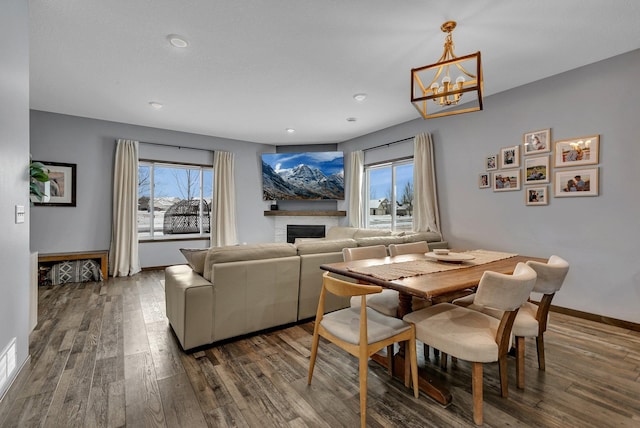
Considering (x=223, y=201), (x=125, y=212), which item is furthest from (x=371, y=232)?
(x=125, y=212)

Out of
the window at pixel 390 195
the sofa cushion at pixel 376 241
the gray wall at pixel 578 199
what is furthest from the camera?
the window at pixel 390 195

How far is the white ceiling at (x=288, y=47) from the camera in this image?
2207 millimetres

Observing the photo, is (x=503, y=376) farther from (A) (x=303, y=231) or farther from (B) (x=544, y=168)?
(A) (x=303, y=231)

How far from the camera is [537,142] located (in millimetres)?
3402

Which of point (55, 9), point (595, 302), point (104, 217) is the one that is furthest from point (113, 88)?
point (595, 302)

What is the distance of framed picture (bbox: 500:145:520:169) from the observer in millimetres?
3582

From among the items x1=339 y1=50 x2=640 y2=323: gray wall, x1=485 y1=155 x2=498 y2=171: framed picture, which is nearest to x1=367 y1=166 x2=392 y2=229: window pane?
x1=339 y1=50 x2=640 y2=323: gray wall

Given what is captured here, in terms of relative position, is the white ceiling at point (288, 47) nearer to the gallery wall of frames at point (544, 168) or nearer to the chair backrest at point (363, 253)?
the gallery wall of frames at point (544, 168)

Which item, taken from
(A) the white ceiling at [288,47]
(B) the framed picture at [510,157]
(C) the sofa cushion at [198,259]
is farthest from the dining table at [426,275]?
(A) the white ceiling at [288,47]

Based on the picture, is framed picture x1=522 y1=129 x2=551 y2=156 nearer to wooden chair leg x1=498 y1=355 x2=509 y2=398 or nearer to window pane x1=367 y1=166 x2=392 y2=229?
window pane x1=367 y1=166 x2=392 y2=229

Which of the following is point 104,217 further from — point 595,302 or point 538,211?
point 595,302

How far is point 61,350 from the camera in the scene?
2.29 metres

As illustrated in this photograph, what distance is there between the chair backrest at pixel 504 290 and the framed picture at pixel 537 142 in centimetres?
258

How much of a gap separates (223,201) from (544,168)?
532cm
